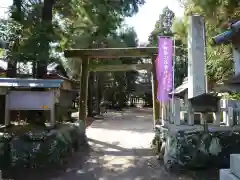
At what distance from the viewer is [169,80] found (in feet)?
28.8

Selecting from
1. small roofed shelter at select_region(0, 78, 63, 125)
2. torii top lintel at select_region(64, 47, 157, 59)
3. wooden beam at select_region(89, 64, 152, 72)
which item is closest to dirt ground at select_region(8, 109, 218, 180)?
small roofed shelter at select_region(0, 78, 63, 125)

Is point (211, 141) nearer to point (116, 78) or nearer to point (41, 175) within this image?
point (41, 175)

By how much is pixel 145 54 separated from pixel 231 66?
380 cm

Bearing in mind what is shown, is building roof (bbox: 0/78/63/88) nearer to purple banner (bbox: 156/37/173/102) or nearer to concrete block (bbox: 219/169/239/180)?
purple banner (bbox: 156/37/173/102)

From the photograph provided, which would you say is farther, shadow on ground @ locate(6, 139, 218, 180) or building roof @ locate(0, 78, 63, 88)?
building roof @ locate(0, 78, 63, 88)

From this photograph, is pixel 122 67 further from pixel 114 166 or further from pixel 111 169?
pixel 111 169

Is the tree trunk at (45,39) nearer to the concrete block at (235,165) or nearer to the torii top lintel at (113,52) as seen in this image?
the torii top lintel at (113,52)

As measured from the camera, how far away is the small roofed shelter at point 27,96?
7.53m

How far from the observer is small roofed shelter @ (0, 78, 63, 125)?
753 centimetres

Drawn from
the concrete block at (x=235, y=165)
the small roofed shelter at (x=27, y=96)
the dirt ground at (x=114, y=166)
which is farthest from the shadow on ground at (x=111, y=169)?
the concrete block at (x=235, y=165)

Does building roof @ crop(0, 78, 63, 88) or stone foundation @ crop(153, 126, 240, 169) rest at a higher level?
building roof @ crop(0, 78, 63, 88)

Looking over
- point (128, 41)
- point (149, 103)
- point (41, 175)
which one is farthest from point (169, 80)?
point (149, 103)

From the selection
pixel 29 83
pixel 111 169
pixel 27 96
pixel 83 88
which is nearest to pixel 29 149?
pixel 27 96

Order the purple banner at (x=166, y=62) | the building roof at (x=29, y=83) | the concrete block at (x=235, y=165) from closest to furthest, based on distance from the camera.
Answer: the concrete block at (x=235, y=165) < the building roof at (x=29, y=83) < the purple banner at (x=166, y=62)
